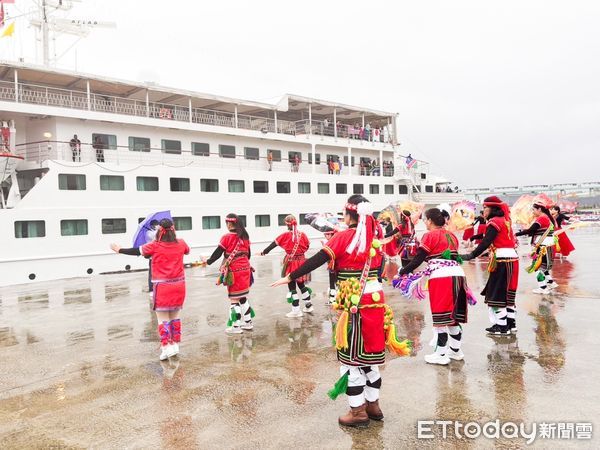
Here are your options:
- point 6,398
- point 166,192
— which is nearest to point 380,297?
point 6,398

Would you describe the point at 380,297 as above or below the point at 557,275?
above

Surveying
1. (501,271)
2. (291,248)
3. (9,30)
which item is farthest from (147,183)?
(501,271)

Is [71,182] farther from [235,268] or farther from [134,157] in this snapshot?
[235,268]

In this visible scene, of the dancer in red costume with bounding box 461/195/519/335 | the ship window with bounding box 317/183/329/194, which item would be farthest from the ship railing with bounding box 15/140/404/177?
the dancer in red costume with bounding box 461/195/519/335

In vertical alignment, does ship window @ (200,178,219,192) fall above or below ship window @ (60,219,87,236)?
above

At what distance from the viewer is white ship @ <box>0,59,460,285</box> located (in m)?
15.9

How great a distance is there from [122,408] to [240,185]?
18691 mm

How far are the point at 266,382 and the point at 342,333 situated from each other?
1.47m

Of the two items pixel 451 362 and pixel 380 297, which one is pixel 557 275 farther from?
pixel 380 297

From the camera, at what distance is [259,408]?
3.88 m

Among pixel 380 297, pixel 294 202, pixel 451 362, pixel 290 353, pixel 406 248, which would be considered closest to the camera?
pixel 380 297

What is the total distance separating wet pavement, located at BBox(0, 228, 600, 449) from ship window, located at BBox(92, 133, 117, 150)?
1214cm

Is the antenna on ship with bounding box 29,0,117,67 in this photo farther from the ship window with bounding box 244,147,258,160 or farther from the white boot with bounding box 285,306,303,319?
the white boot with bounding box 285,306,303,319

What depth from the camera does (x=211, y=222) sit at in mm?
20734
